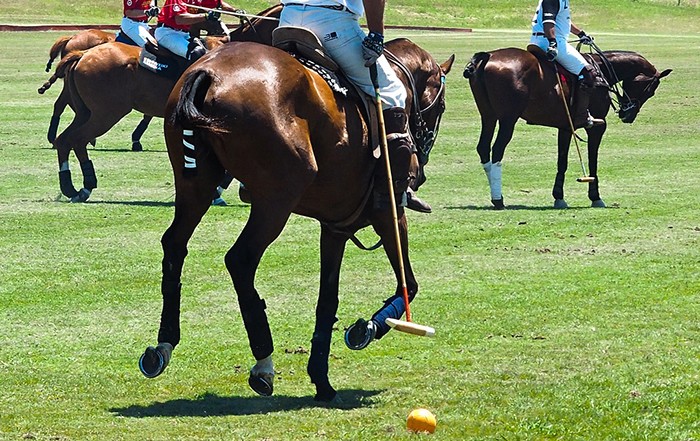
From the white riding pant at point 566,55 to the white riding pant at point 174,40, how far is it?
4.80m

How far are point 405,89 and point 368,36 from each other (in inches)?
32.4

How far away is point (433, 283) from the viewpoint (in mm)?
11789

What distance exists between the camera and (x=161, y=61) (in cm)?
1758

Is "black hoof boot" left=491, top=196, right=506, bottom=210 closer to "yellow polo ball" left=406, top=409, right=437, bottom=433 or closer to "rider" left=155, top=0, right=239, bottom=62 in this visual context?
"rider" left=155, top=0, right=239, bottom=62

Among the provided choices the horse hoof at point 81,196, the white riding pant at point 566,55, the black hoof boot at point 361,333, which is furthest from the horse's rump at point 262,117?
the white riding pant at point 566,55

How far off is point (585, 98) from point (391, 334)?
9.25 meters

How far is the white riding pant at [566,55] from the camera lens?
59.0 feet

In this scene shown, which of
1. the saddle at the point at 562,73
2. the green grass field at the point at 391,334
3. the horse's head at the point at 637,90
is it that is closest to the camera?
the green grass field at the point at 391,334

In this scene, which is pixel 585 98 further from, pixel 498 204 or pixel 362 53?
pixel 362 53

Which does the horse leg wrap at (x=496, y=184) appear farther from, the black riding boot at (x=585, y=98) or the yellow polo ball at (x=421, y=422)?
the yellow polo ball at (x=421, y=422)

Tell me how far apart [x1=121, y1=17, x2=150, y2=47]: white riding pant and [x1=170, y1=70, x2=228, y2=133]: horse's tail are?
474 inches

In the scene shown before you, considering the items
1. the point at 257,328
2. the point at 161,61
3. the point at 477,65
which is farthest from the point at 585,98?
the point at 257,328

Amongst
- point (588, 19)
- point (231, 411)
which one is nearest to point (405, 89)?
point (231, 411)

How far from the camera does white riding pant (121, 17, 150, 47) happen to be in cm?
1920
